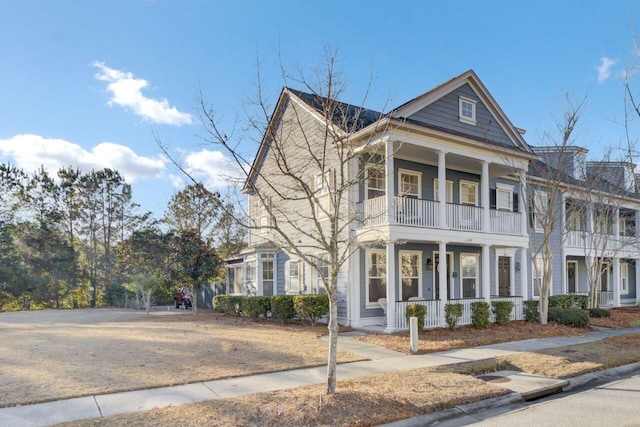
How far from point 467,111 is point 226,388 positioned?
13600mm

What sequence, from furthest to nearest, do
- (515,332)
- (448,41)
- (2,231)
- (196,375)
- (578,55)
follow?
(2,231) < (448,41) < (578,55) < (515,332) < (196,375)

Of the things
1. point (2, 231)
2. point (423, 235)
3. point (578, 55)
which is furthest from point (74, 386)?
point (2, 231)

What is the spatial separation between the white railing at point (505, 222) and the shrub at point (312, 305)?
6.98 metres

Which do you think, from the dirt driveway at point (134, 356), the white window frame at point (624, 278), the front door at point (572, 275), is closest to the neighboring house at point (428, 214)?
the dirt driveway at point (134, 356)

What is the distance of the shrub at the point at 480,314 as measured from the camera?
13773 millimetres

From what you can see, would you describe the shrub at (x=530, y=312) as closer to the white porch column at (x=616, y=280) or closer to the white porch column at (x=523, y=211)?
the white porch column at (x=523, y=211)

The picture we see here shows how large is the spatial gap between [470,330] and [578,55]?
9666mm

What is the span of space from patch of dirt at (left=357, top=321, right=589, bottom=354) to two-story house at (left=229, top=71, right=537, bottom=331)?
912 mm

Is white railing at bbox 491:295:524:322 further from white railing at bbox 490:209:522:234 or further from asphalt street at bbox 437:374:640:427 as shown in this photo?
asphalt street at bbox 437:374:640:427

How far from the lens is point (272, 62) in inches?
297

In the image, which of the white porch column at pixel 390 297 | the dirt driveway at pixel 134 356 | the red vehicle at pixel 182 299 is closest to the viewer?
the dirt driveway at pixel 134 356

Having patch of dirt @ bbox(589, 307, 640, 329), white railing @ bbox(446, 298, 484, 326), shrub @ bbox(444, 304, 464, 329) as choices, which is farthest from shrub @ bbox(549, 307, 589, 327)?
shrub @ bbox(444, 304, 464, 329)

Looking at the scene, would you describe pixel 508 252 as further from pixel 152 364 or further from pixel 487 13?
pixel 152 364

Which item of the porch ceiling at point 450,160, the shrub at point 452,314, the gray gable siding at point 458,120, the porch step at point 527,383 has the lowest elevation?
the porch step at point 527,383
